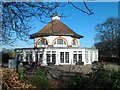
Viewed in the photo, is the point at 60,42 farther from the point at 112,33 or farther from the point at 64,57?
the point at 112,33

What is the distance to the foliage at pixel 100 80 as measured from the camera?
20.1ft

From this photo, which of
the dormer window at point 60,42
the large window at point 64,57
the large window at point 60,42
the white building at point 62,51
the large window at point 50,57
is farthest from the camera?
the dormer window at point 60,42

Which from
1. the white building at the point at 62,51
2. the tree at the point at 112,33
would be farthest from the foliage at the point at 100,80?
the white building at the point at 62,51

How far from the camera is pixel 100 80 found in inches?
246

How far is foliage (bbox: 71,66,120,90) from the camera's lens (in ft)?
20.1

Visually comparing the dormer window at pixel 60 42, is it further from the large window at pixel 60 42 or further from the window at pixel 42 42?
the window at pixel 42 42

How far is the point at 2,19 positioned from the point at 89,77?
2932mm

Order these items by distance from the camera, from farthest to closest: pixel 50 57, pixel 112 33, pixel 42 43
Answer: pixel 42 43 < pixel 50 57 < pixel 112 33

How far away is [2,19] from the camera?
4.48 metres

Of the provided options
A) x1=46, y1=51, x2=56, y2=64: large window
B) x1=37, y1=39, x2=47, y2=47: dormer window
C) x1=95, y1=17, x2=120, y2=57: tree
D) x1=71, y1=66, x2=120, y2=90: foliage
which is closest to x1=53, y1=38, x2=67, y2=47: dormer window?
x1=37, y1=39, x2=47, y2=47: dormer window

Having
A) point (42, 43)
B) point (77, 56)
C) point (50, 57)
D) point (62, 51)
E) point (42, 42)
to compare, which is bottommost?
point (50, 57)

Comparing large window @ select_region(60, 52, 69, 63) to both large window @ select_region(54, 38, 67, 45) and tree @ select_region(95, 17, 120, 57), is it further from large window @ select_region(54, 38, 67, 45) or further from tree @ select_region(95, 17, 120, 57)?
tree @ select_region(95, 17, 120, 57)

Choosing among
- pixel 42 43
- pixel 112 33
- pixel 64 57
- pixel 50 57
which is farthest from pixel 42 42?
pixel 112 33

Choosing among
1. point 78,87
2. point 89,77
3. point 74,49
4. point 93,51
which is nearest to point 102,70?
point 89,77
